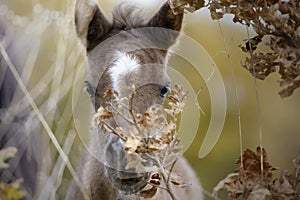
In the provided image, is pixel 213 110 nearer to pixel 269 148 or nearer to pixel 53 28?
pixel 53 28

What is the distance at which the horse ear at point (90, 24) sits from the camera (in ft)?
10.7

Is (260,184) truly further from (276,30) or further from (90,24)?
(90,24)

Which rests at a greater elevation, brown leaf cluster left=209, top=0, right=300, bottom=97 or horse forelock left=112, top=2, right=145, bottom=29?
brown leaf cluster left=209, top=0, right=300, bottom=97

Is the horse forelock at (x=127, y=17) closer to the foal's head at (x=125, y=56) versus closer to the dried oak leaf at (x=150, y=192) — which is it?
the foal's head at (x=125, y=56)

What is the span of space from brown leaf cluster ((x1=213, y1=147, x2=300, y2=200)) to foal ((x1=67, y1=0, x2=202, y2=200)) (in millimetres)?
559

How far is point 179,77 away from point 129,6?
0.61 m

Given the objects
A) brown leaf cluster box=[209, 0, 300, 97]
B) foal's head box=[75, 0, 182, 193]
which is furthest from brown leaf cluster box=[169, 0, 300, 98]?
foal's head box=[75, 0, 182, 193]

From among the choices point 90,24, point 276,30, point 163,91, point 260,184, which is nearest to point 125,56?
point 163,91

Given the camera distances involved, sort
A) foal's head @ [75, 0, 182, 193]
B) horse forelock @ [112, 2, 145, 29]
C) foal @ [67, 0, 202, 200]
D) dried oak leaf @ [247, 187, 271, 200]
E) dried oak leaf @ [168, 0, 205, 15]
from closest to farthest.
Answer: dried oak leaf @ [247, 187, 271, 200] → dried oak leaf @ [168, 0, 205, 15] → foal's head @ [75, 0, 182, 193] → foal @ [67, 0, 202, 200] → horse forelock @ [112, 2, 145, 29]

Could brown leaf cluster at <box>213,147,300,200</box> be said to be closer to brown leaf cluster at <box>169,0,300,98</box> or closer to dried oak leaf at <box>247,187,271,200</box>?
dried oak leaf at <box>247,187,271,200</box>

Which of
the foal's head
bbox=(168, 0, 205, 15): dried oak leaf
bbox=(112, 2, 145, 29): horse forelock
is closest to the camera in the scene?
bbox=(168, 0, 205, 15): dried oak leaf

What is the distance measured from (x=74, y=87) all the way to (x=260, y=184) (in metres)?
1.49

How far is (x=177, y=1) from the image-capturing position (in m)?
2.43

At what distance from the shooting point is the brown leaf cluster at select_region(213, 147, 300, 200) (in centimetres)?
212
